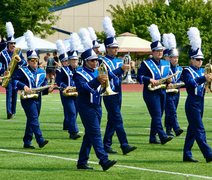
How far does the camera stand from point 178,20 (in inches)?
1443

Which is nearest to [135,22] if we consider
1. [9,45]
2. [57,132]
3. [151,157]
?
[9,45]

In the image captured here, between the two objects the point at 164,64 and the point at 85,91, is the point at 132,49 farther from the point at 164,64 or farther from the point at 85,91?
the point at 85,91

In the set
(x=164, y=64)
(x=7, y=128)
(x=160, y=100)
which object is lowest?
(x=7, y=128)

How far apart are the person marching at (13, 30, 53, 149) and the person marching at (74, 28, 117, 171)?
1866mm

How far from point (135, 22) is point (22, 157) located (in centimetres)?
3158

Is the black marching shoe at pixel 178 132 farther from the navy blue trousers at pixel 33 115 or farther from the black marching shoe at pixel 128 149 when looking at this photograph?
the navy blue trousers at pixel 33 115

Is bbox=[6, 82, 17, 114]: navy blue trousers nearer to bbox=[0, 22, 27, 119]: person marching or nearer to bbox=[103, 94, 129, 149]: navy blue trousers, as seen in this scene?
bbox=[0, 22, 27, 119]: person marching

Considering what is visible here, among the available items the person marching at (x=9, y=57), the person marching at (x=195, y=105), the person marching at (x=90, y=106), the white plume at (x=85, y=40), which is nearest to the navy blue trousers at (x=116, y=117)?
the person marching at (x=195, y=105)

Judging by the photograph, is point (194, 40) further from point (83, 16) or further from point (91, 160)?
point (83, 16)

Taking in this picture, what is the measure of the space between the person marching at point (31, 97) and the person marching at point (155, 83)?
73.3 inches

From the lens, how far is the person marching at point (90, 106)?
22.1 ft

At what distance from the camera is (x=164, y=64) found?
954 cm

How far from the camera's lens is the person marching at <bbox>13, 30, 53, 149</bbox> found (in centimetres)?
877

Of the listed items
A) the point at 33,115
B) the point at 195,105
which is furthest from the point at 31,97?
the point at 195,105
